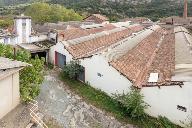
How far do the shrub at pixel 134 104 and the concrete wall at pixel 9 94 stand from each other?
30.7 feet

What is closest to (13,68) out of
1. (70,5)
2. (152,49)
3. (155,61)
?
(155,61)

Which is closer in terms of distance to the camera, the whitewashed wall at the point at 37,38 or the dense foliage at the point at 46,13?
the whitewashed wall at the point at 37,38

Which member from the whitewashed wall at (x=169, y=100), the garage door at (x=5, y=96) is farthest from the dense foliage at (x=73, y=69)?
the garage door at (x=5, y=96)

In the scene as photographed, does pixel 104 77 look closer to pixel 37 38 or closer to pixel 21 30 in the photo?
pixel 37 38

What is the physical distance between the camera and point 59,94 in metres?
32.0

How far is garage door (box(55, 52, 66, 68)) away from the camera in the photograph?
128 ft

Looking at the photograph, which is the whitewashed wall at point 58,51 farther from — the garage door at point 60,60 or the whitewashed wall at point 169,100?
the whitewashed wall at point 169,100

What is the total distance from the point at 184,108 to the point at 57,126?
9803 millimetres

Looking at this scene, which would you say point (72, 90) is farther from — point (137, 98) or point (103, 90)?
point (137, 98)

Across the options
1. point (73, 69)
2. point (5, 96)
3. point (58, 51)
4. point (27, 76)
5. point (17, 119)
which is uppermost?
point (58, 51)

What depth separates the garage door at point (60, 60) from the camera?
39.0 m

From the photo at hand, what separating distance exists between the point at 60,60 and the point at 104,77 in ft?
33.2

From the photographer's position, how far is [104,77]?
31250 mm

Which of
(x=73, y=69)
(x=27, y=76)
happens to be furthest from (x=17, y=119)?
(x=73, y=69)
